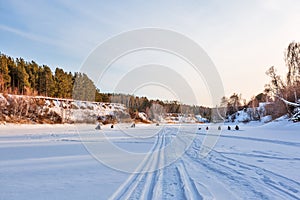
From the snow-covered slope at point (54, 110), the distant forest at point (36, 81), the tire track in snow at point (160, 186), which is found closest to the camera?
the tire track in snow at point (160, 186)

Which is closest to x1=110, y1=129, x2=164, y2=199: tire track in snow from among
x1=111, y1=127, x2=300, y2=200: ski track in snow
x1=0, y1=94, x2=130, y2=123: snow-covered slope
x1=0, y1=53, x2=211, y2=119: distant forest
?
x1=111, y1=127, x2=300, y2=200: ski track in snow

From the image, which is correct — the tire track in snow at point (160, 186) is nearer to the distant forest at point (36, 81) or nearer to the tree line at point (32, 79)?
the distant forest at point (36, 81)

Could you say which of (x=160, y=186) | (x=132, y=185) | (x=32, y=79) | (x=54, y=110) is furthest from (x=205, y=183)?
(x=32, y=79)

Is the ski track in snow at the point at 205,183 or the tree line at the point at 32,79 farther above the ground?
the tree line at the point at 32,79

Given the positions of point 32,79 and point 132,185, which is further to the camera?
point 32,79

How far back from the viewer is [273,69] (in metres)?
36.1

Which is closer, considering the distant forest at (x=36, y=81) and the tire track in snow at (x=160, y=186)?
the tire track in snow at (x=160, y=186)

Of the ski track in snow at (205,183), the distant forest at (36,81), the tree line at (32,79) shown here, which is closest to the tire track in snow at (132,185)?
the ski track in snow at (205,183)

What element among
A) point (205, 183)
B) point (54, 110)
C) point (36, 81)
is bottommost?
point (205, 183)

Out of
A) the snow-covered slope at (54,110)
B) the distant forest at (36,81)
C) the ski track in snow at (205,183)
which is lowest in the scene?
the ski track in snow at (205,183)

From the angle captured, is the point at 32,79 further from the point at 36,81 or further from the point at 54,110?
the point at 54,110

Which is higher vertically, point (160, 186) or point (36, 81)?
point (36, 81)

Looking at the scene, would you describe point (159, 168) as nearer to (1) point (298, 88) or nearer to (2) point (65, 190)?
(2) point (65, 190)

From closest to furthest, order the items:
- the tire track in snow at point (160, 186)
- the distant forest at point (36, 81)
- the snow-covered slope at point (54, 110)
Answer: the tire track in snow at point (160, 186), the snow-covered slope at point (54, 110), the distant forest at point (36, 81)
